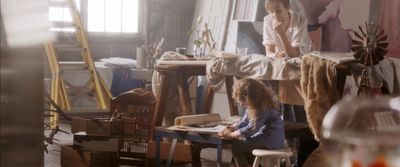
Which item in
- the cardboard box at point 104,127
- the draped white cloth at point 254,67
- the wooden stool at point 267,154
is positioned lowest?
the cardboard box at point 104,127

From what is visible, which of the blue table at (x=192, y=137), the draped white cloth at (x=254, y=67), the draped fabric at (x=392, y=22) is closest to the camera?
the blue table at (x=192, y=137)

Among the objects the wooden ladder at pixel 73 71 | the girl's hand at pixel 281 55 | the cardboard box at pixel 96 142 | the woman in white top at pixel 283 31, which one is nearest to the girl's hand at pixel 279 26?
the woman in white top at pixel 283 31

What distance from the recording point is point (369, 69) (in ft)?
13.7

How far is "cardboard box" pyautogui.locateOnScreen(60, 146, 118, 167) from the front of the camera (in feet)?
16.3

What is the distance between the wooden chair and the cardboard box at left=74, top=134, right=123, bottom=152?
0.96 feet

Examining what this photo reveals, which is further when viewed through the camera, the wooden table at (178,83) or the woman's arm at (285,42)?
the wooden table at (178,83)

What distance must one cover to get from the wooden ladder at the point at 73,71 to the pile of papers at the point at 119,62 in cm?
40

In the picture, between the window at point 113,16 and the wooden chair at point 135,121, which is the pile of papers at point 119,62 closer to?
the window at point 113,16

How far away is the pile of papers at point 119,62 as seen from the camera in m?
9.11

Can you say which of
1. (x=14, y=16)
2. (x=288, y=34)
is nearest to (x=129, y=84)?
(x=288, y=34)

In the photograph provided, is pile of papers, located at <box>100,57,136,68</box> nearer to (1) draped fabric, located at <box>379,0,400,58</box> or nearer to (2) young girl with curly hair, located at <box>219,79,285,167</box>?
(1) draped fabric, located at <box>379,0,400,58</box>

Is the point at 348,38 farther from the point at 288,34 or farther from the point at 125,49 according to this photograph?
the point at 125,49

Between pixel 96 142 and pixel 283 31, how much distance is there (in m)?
1.69

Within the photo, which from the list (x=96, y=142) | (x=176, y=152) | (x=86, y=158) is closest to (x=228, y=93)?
(x=176, y=152)
